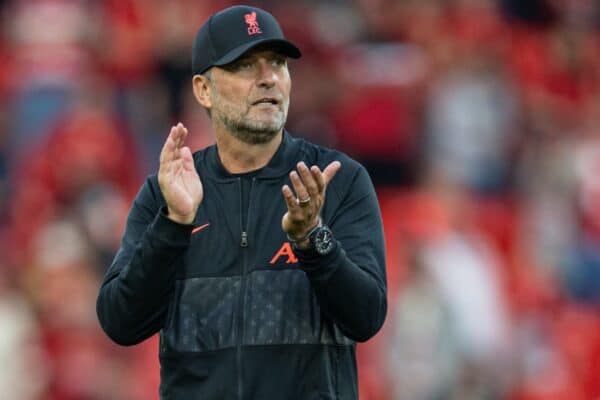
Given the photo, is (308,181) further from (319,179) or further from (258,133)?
(258,133)

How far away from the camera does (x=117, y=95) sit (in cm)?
1067

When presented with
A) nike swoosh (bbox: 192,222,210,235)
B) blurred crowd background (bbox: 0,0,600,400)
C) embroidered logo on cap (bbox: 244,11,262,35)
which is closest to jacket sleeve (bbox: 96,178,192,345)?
nike swoosh (bbox: 192,222,210,235)

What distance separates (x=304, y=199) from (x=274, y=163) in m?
0.51

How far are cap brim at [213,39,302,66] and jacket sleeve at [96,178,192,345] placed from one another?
18.7 inches

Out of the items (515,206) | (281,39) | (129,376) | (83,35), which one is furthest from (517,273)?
(281,39)

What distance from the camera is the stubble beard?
4.47m

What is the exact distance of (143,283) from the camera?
4266mm

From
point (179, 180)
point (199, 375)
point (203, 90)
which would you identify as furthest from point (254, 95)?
point (199, 375)

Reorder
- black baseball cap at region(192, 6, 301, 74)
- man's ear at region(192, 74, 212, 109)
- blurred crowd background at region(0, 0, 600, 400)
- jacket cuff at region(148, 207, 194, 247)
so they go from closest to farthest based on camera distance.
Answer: jacket cuff at region(148, 207, 194, 247)
black baseball cap at region(192, 6, 301, 74)
man's ear at region(192, 74, 212, 109)
blurred crowd background at region(0, 0, 600, 400)

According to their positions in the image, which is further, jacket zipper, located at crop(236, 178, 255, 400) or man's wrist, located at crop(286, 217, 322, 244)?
jacket zipper, located at crop(236, 178, 255, 400)

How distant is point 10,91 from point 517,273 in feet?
12.1

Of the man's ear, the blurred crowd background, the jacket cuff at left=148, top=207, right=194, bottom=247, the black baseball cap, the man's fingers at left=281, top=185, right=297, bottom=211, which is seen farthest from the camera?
the blurred crowd background

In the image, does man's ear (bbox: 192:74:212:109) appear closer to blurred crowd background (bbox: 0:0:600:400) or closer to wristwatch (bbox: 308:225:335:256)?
wristwatch (bbox: 308:225:335:256)

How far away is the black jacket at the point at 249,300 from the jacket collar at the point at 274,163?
2cm
